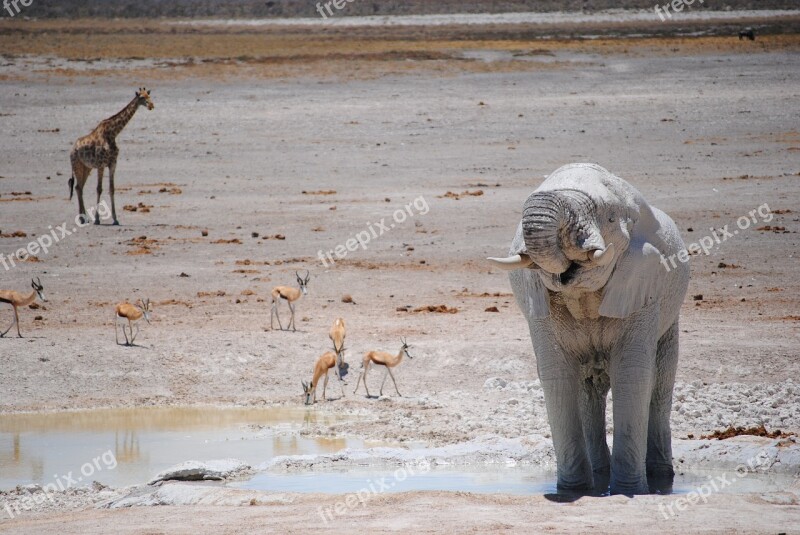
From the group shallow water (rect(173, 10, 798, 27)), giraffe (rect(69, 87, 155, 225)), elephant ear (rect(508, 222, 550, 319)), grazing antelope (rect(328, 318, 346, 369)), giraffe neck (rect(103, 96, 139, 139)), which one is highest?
shallow water (rect(173, 10, 798, 27))

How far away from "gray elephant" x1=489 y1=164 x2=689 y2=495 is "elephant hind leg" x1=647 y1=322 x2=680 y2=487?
511 millimetres

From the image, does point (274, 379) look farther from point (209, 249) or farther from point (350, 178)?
point (350, 178)

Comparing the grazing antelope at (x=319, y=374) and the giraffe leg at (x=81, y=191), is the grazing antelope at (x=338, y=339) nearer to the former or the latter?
the grazing antelope at (x=319, y=374)

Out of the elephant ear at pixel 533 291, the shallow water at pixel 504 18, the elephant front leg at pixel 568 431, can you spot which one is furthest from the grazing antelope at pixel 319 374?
the shallow water at pixel 504 18

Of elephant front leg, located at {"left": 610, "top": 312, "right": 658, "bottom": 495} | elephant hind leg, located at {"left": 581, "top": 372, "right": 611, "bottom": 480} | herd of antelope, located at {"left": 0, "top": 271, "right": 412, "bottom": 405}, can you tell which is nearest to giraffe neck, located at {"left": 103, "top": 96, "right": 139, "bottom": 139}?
herd of antelope, located at {"left": 0, "top": 271, "right": 412, "bottom": 405}

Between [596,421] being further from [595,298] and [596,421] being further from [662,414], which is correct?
[595,298]

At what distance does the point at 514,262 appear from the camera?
824cm

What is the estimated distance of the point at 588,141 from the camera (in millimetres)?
29000

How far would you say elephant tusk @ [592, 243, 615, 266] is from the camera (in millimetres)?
8172

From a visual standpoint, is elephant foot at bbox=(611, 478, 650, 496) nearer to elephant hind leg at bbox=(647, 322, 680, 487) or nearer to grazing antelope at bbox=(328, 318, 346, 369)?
elephant hind leg at bbox=(647, 322, 680, 487)

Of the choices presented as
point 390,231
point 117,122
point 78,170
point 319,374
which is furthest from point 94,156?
point 319,374

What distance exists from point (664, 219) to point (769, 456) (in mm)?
2129

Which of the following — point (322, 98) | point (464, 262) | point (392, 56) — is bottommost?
point (464, 262)

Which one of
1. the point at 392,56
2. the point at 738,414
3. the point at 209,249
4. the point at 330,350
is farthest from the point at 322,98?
the point at 738,414
